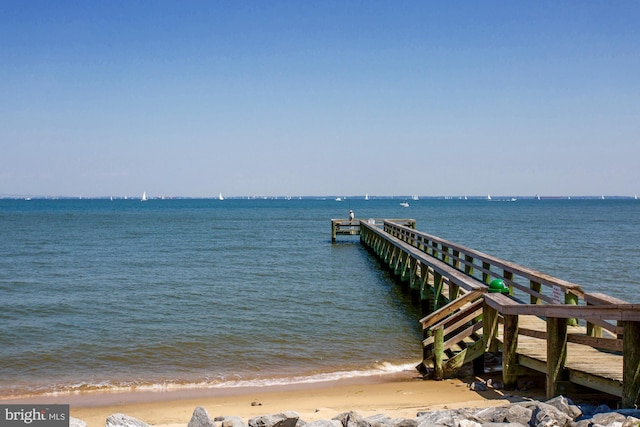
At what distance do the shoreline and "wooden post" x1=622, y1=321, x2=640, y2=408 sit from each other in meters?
1.82

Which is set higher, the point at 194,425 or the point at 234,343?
the point at 194,425

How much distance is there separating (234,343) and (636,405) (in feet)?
30.2

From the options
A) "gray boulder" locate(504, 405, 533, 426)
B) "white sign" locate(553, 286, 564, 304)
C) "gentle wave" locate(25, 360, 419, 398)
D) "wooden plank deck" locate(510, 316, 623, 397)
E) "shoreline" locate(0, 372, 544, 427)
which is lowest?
"gentle wave" locate(25, 360, 419, 398)

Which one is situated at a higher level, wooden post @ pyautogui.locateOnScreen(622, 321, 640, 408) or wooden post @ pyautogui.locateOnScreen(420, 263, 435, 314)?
wooden post @ pyautogui.locateOnScreen(622, 321, 640, 408)

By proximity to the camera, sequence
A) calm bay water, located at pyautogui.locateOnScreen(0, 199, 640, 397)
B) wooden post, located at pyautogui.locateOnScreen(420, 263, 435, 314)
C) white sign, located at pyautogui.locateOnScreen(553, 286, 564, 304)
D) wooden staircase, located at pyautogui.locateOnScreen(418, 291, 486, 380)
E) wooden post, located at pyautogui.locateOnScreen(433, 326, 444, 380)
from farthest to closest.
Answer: wooden post, located at pyautogui.locateOnScreen(420, 263, 435, 314) < calm bay water, located at pyautogui.locateOnScreen(0, 199, 640, 397) < wooden post, located at pyautogui.locateOnScreen(433, 326, 444, 380) < wooden staircase, located at pyautogui.locateOnScreen(418, 291, 486, 380) < white sign, located at pyautogui.locateOnScreen(553, 286, 564, 304)

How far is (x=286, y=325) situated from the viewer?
49.7 feet

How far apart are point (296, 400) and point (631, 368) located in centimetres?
523

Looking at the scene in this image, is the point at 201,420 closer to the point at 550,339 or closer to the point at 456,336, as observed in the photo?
the point at 550,339

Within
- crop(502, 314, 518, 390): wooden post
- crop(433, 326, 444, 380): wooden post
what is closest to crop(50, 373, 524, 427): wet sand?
crop(433, 326, 444, 380): wooden post

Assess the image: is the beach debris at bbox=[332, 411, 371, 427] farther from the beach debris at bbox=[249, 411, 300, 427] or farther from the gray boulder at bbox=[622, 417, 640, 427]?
the gray boulder at bbox=[622, 417, 640, 427]

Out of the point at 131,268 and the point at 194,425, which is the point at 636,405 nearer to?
the point at 194,425

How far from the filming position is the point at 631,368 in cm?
646

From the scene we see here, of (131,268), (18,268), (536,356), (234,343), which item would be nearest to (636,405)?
(536,356)

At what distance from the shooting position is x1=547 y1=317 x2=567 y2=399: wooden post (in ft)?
24.6
